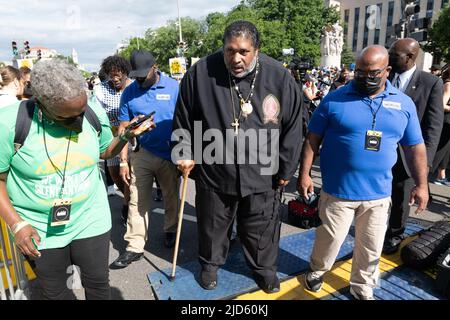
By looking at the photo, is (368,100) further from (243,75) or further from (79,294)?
(79,294)

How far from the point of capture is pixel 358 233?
8.57 ft

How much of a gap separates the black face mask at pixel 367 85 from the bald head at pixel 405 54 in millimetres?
1151

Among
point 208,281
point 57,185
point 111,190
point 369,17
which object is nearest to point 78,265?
point 57,185

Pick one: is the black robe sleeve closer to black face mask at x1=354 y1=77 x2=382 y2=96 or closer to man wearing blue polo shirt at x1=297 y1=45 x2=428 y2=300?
man wearing blue polo shirt at x1=297 y1=45 x2=428 y2=300

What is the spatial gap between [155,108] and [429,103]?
2.62m

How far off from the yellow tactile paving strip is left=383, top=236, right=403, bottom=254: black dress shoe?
0.11 m

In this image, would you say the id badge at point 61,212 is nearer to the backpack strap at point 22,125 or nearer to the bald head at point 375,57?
the backpack strap at point 22,125

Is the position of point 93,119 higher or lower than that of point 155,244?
higher

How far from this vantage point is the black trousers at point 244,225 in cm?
267

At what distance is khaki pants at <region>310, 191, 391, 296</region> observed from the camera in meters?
2.47

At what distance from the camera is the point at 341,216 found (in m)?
2.52

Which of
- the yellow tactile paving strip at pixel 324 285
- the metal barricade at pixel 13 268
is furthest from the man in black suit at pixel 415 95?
the metal barricade at pixel 13 268

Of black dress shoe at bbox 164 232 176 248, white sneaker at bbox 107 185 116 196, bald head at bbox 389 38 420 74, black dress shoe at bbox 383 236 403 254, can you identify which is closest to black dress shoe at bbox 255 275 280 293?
black dress shoe at bbox 164 232 176 248

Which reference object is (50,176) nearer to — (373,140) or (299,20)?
(373,140)
